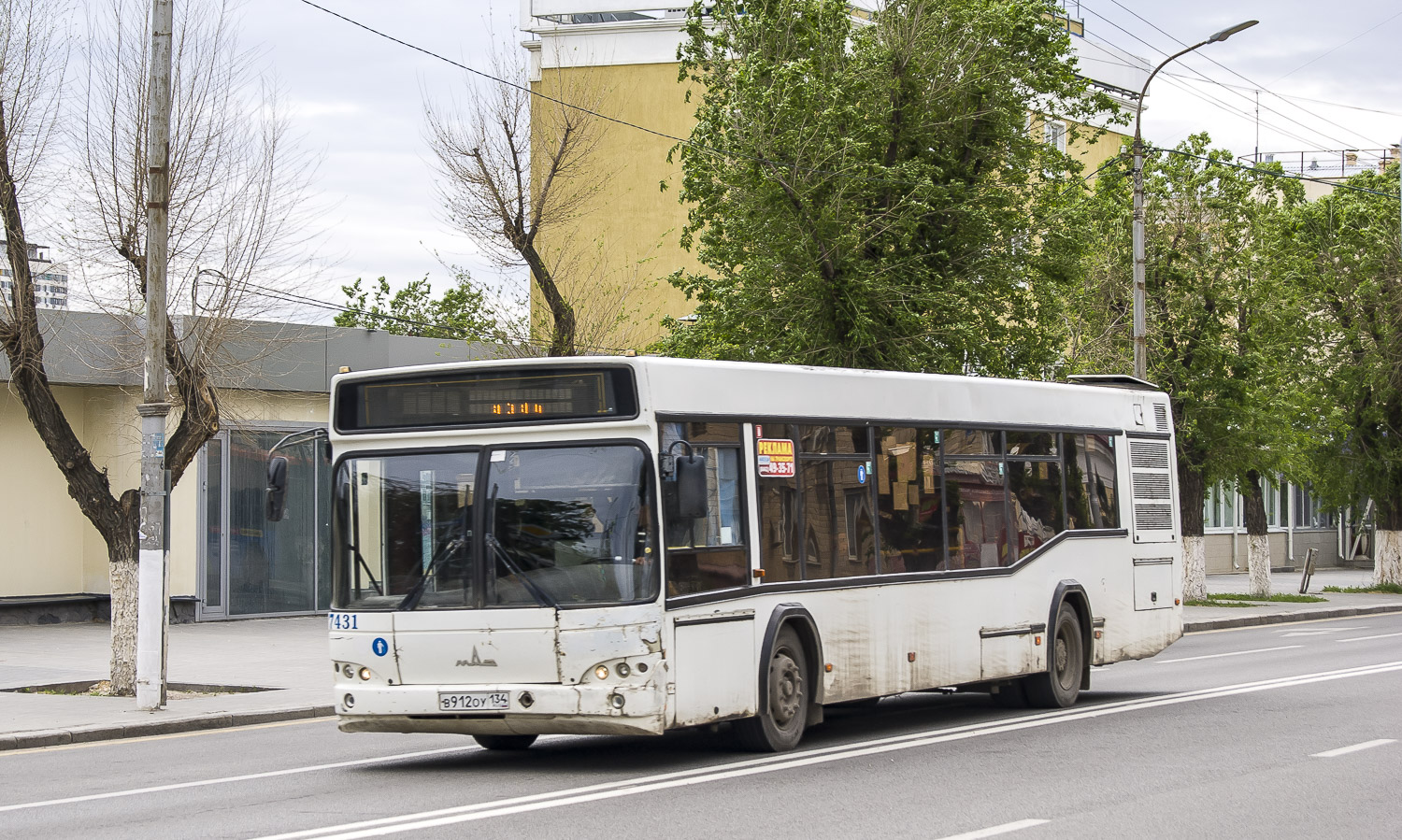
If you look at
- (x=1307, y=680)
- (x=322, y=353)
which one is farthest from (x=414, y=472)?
(x=322, y=353)

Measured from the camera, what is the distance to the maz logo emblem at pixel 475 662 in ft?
33.6

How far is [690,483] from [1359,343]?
3422cm

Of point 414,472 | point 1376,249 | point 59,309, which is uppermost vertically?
point 1376,249

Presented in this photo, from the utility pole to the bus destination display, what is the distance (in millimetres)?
5420

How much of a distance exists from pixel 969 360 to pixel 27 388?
13.7 metres

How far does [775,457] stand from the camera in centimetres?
1155

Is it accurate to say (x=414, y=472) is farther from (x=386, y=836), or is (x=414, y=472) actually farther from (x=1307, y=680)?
(x=1307, y=680)

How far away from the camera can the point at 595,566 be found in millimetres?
10188

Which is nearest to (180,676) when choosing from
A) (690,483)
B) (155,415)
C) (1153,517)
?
(155,415)

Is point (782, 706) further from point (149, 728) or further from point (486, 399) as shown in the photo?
point (149, 728)

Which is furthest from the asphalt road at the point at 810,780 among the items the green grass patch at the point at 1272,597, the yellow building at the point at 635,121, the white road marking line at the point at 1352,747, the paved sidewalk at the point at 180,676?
the yellow building at the point at 635,121

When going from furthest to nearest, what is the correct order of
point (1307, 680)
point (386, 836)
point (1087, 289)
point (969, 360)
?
point (1087, 289) → point (969, 360) → point (1307, 680) → point (386, 836)

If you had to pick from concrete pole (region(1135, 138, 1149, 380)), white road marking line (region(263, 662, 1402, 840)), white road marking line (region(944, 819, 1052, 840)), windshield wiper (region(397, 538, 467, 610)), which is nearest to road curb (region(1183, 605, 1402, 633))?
concrete pole (region(1135, 138, 1149, 380))

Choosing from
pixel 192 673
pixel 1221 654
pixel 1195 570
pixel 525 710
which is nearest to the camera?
pixel 525 710
